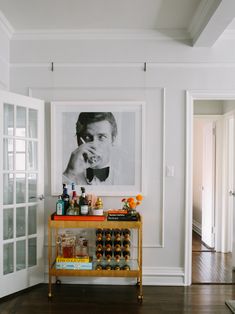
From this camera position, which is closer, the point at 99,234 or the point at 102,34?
the point at 99,234

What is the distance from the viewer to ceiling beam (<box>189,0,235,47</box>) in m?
2.14

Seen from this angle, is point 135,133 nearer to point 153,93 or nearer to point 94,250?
point 153,93

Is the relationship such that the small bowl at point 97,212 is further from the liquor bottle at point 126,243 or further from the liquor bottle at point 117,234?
the liquor bottle at point 126,243

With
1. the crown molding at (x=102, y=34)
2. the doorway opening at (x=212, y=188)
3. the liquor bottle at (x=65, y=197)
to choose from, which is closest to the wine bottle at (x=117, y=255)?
the liquor bottle at (x=65, y=197)

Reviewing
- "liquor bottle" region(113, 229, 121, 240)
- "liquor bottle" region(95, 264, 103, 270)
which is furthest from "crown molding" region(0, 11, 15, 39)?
"liquor bottle" region(95, 264, 103, 270)

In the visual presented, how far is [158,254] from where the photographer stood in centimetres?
294

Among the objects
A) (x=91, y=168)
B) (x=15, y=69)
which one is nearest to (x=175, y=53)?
(x=91, y=168)

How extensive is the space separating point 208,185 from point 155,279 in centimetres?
201

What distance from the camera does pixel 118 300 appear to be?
2.59 m

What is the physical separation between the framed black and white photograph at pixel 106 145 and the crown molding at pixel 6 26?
883 millimetres

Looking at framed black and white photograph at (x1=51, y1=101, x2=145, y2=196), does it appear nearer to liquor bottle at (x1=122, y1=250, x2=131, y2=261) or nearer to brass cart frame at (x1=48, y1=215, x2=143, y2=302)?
brass cart frame at (x1=48, y1=215, x2=143, y2=302)

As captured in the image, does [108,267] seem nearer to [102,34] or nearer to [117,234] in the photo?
[117,234]

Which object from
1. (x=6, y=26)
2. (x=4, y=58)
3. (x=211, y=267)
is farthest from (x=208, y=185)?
(x=6, y=26)

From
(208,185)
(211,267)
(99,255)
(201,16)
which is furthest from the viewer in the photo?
(208,185)
